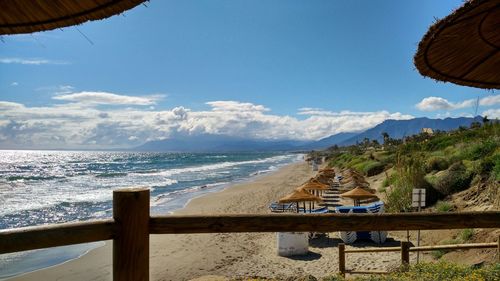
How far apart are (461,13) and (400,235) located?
35.8ft

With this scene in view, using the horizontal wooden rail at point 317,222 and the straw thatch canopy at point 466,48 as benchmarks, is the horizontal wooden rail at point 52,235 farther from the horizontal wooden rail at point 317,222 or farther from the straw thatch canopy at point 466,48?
the straw thatch canopy at point 466,48

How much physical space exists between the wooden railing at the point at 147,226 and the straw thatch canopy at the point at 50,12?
96 centimetres

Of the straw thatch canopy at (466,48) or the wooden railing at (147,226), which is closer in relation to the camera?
the wooden railing at (147,226)

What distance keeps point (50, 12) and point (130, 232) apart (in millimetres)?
1268

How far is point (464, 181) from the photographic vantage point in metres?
12.9

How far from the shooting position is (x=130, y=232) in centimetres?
229

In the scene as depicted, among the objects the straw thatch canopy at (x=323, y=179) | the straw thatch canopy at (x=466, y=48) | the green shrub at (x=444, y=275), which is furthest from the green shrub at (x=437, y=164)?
the straw thatch canopy at (x=466, y=48)

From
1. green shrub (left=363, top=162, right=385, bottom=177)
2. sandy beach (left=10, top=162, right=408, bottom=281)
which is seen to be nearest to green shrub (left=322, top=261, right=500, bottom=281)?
sandy beach (left=10, top=162, right=408, bottom=281)

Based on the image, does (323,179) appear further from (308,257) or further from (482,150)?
(308,257)

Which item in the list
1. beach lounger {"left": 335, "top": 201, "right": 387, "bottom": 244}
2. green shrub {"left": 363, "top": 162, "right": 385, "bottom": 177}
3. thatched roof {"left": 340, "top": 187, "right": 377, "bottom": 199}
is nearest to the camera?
beach lounger {"left": 335, "top": 201, "right": 387, "bottom": 244}

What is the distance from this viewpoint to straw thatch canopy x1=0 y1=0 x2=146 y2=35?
84.5 inches

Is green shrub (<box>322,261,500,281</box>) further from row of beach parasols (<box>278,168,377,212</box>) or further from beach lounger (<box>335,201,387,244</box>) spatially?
row of beach parasols (<box>278,168,377,212</box>)

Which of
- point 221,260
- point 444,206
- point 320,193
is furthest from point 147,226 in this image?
point 320,193

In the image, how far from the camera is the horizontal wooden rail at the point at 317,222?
95.6 inches
